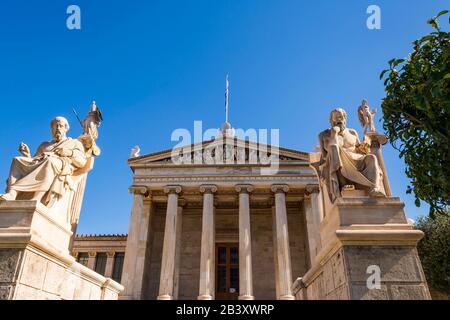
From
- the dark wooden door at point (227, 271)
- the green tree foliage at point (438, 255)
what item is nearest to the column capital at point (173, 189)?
the dark wooden door at point (227, 271)

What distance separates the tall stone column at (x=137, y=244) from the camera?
62.1 ft

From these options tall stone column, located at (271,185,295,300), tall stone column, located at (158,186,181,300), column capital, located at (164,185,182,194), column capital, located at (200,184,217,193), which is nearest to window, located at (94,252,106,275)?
tall stone column, located at (158,186,181,300)

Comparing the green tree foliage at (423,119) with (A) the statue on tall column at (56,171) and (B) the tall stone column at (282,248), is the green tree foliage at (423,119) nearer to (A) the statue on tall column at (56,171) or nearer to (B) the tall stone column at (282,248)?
(A) the statue on tall column at (56,171)

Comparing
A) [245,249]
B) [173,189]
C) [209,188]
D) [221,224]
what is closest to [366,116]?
[245,249]

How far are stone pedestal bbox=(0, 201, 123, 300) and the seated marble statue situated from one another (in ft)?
14.8

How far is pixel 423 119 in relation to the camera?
24.0ft

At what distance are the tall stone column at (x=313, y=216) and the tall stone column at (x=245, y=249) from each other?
154 inches

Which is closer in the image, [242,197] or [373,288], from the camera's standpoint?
[373,288]

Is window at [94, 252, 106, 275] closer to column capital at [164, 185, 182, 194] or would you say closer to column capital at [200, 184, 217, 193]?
column capital at [164, 185, 182, 194]

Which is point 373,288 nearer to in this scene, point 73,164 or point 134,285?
point 73,164
